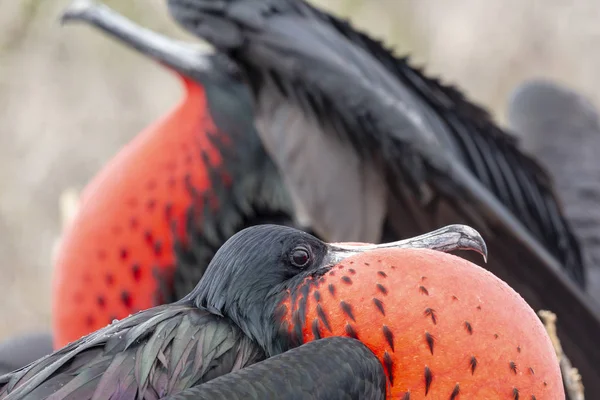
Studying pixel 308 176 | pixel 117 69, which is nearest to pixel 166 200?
pixel 308 176

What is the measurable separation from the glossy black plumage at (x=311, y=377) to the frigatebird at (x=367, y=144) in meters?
1.29

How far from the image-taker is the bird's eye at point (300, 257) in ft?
4.69

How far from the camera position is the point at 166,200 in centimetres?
260

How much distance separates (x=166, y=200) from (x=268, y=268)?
1208 mm

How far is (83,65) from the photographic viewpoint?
6840 millimetres

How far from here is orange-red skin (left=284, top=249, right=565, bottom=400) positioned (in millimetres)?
1266

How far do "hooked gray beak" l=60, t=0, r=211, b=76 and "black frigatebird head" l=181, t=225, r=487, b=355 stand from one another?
149 centimetres

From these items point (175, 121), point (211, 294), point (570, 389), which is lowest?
point (570, 389)

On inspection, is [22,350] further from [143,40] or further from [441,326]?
[441,326]

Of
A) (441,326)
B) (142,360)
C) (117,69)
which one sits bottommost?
(142,360)

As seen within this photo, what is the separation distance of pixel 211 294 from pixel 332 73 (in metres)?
1.16

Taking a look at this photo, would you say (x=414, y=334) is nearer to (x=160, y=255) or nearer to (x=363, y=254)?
(x=363, y=254)

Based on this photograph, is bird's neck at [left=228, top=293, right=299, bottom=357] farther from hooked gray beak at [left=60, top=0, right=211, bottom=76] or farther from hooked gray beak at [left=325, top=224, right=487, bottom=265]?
hooked gray beak at [left=60, top=0, right=211, bottom=76]

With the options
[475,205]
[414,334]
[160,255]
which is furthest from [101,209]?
[414,334]
